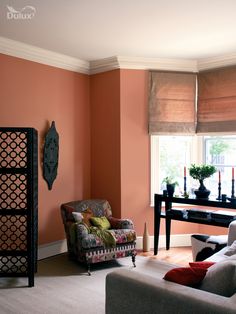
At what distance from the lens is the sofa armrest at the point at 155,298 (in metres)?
1.57

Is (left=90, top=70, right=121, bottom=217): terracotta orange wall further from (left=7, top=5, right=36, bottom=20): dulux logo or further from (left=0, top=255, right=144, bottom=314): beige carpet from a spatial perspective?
(left=7, top=5, right=36, bottom=20): dulux logo

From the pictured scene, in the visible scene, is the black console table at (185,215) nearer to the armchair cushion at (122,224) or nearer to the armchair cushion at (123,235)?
the armchair cushion at (122,224)

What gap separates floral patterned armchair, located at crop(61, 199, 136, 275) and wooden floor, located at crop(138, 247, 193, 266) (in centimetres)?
55

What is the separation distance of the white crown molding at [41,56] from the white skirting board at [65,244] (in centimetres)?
246

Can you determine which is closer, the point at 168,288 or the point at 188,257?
the point at 168,288

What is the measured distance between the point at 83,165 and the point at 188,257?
1979mm

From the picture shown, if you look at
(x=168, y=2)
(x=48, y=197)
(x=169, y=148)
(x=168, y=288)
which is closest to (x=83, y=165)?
(x=48, y=197)

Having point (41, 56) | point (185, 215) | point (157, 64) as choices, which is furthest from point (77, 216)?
point (157, 64)

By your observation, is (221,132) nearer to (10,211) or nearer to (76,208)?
(76,208)

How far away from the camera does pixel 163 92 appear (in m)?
4.74

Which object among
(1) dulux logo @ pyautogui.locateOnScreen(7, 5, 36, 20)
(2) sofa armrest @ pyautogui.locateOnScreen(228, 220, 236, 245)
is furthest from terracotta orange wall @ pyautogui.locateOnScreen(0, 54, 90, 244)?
(2) sofa armrest @ pyautogui.locateOnScreen(228, 220, 236, 245)

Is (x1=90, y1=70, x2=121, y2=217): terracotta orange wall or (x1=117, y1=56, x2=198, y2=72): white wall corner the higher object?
(x1=117, y1=56, x2=198, y2=72): white wall corner

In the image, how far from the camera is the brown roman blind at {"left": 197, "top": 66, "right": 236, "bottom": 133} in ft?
14.6

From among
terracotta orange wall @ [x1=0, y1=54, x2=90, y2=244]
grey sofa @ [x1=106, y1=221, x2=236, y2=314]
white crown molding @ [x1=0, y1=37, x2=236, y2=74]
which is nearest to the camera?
grey sofa @ [x1=106, y1=221, x2=236, y2=314]
